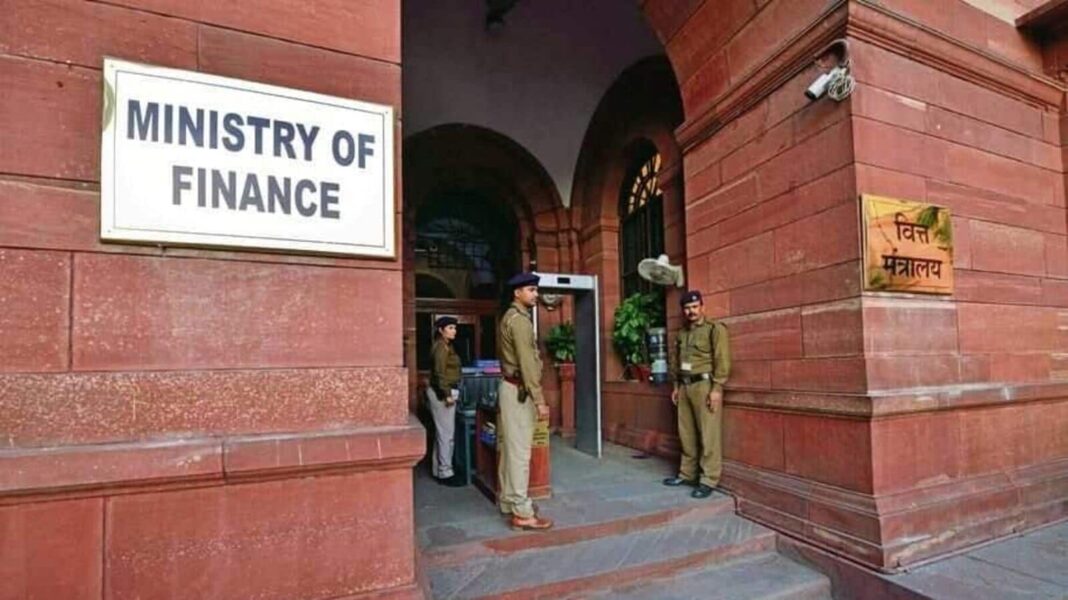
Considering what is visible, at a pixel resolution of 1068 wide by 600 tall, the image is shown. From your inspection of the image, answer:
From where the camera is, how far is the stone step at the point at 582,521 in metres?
4.02

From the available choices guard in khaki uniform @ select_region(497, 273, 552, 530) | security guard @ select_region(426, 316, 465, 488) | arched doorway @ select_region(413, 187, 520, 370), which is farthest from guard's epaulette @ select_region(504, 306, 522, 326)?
arched doorway @ select_region(413, 187, 520, 370)

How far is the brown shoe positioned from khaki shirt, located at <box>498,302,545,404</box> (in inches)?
35.6

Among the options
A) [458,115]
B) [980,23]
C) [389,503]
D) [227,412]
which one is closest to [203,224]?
[227,412]

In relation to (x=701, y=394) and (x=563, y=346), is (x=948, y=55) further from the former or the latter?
(x=563, y=346)

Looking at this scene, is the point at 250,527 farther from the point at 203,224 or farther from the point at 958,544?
the point at 958,544

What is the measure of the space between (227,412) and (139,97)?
4.95 ft

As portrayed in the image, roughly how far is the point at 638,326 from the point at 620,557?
4.13 meters

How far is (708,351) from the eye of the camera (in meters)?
5.36

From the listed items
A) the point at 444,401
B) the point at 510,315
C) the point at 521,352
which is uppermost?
the point at 510,315

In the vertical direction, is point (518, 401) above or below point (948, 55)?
below

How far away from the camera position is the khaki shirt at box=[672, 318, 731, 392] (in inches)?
206

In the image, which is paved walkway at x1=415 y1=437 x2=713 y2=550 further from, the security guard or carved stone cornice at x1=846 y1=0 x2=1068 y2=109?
carved stone cornice at x1=846 y1=0 x2=1068 y2=109

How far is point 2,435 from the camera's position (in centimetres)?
234

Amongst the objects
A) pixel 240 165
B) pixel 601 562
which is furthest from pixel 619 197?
pixel 240 165
